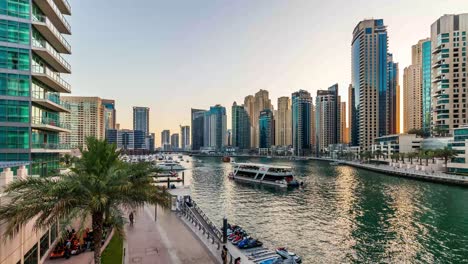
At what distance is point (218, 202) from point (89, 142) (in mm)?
46637

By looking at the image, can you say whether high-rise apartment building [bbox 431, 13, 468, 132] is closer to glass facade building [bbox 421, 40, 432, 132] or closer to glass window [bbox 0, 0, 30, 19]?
glass facade building [bbox 421, 40, 432, 132]

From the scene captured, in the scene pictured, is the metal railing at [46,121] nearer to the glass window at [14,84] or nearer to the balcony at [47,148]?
the balcony at [47,148]

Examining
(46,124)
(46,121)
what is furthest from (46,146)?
(46,121)

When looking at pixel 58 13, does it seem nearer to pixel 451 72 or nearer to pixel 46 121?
pixel 46 121

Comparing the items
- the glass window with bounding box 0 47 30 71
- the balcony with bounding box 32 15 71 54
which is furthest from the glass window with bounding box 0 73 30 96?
the balcony with bounding box 32 15 71 54

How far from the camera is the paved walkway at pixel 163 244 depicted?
78.5 feet

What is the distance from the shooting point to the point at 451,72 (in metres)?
136

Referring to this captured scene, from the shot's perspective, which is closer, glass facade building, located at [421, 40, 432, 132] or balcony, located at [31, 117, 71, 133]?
balcony, located at [31, 117, 71, 133]

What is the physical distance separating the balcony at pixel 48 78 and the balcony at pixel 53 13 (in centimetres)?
880

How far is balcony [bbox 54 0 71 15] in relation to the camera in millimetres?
47406

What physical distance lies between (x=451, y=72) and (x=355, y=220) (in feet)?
432

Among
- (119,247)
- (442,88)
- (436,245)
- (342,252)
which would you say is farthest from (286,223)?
(442,88)

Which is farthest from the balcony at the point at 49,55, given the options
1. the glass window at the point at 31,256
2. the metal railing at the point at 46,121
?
the glass window at the point at 31,256

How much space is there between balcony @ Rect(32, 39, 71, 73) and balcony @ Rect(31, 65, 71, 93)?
175 centimetres
